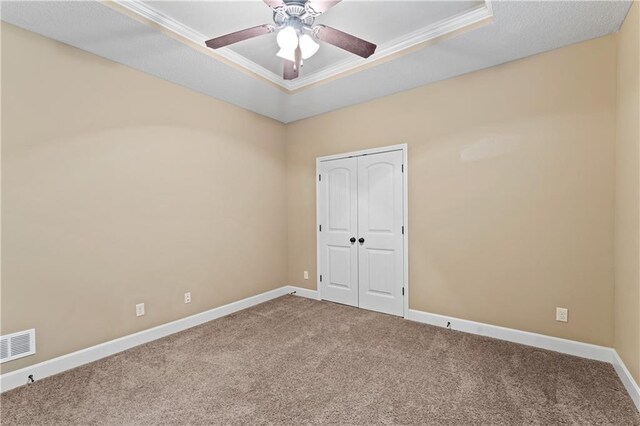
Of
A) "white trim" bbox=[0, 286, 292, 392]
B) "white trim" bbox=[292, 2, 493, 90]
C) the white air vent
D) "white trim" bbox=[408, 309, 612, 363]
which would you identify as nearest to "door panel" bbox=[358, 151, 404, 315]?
"white trim" bbox=[408, 309, 612, 363]

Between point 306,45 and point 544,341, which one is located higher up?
point 306,45

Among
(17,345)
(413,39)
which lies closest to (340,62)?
(413,39)

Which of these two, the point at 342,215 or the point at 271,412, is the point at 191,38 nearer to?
the point at 342,215

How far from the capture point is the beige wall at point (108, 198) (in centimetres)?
231

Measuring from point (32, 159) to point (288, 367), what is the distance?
8.90ft

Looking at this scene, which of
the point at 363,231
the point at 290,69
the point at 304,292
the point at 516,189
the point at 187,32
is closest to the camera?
the point at 290,69

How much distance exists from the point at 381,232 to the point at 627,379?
2439 millimetres

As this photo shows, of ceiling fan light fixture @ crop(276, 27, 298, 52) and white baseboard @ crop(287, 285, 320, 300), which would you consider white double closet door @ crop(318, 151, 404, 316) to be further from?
ceiling fan light fixture @ crop(276, 27, 298, 52)

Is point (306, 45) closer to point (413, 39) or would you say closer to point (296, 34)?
point (296, 34)

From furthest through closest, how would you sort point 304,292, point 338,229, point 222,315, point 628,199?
point 304,292 → point 338,229 → point 222,315 → point 628,199

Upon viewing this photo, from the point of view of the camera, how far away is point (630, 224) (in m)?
2.14

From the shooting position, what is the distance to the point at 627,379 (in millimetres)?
2127

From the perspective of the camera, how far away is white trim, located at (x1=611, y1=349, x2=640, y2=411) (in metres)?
1.96

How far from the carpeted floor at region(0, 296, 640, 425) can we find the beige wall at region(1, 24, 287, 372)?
526mm
